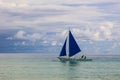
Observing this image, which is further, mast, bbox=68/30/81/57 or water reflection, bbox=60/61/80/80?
mast, bbox=68/30/81/57

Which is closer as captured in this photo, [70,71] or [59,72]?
[59,72]

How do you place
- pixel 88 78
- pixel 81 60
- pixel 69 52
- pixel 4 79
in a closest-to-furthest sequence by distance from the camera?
pixel 4 79, pixel 88 78, pixel 69 52, pixel 81 60

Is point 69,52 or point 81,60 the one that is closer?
point 69,52

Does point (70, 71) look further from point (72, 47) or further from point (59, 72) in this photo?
point (72, 47)

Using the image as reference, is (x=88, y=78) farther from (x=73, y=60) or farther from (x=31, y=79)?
(x=73, y=60)

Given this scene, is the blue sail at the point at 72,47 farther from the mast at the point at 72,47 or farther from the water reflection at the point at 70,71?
the water reflection at the point at 70,71

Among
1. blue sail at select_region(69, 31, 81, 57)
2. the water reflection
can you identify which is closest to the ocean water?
the water reflection

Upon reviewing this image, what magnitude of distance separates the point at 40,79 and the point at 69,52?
1798 inches

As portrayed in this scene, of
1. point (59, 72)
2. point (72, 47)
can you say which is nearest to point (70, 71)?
point (59, 72)

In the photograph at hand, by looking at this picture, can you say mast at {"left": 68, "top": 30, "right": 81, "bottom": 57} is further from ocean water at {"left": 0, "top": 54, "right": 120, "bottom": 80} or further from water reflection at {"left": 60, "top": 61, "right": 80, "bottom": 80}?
ocean water at {"left": 0, "top": 54, "right": 120, "bottom": 80}

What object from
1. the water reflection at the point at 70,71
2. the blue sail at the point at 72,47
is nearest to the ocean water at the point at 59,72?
the water reflection at the point at 70,71

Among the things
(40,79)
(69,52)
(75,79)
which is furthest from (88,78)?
(69,52)

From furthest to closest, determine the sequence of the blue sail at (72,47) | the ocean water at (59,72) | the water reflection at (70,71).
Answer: the blue sail at (72,47) < the water reflection at (70,71) < the ocean water at (59,72)

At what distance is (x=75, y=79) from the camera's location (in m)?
55.5
